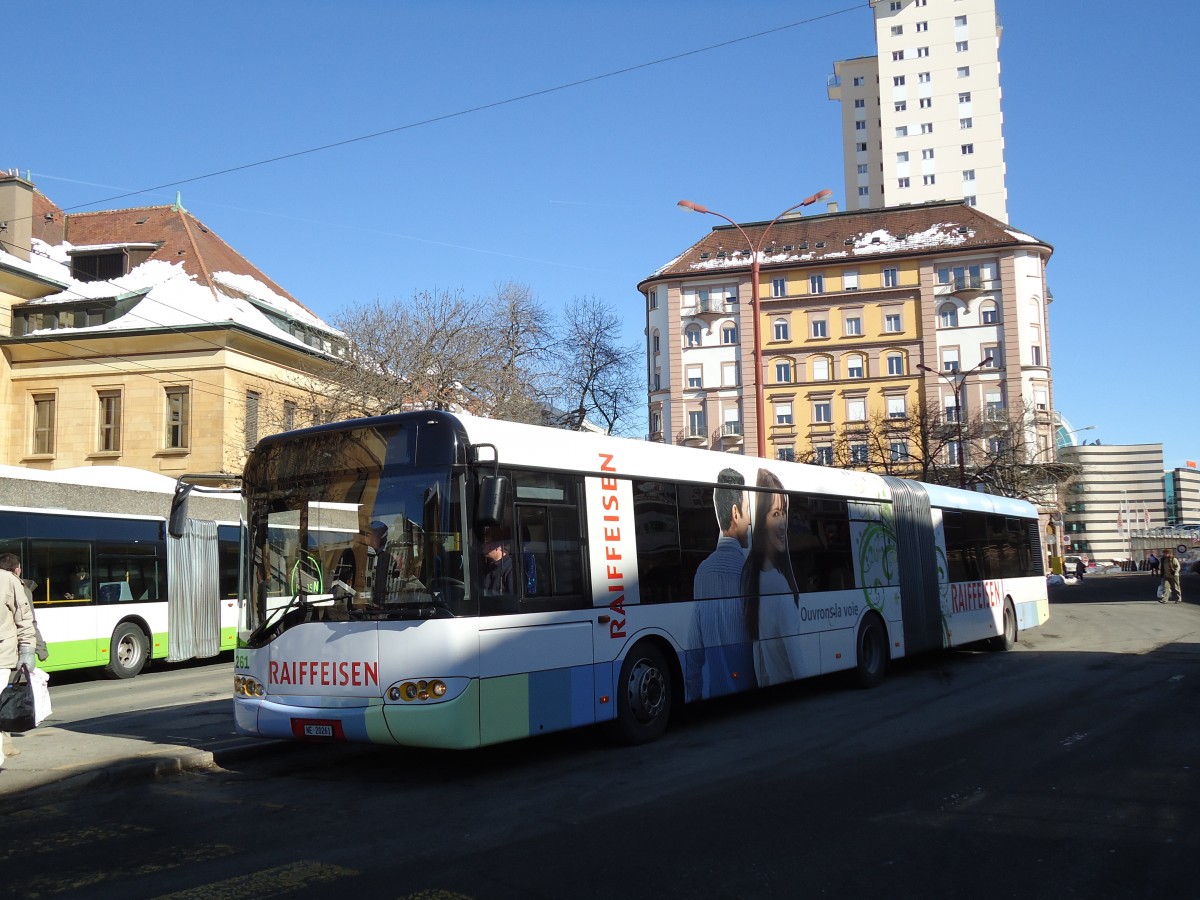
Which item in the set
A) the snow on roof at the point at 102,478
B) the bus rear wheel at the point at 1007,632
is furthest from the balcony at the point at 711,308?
the snow on roof at the point at 102,478

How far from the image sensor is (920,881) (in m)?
5.55

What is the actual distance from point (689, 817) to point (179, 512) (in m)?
5.10

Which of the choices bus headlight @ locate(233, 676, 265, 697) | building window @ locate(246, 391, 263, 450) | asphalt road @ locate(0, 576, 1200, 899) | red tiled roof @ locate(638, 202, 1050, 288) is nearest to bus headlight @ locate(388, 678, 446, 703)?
asphalt road @ locate(0, 576, 1200, 899)

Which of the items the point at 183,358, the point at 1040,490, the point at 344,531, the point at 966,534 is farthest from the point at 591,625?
the point at 1040,490

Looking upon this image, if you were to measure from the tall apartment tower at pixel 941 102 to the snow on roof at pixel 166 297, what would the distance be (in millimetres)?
71701

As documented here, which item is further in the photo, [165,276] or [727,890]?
[165,276]

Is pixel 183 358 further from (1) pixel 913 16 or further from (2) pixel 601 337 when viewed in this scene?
(1) pixel 913 16

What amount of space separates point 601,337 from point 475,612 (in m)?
40.0

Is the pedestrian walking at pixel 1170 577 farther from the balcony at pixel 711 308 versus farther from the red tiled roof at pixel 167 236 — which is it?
the balcony at pixel 711 308

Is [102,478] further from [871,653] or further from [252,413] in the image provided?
[252,413]

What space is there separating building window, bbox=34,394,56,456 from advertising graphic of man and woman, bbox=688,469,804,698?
127 ft

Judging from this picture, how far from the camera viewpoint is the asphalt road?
18.4 feet

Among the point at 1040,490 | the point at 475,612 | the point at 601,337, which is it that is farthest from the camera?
the point at 1040,490

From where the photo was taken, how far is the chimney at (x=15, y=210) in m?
43.3
